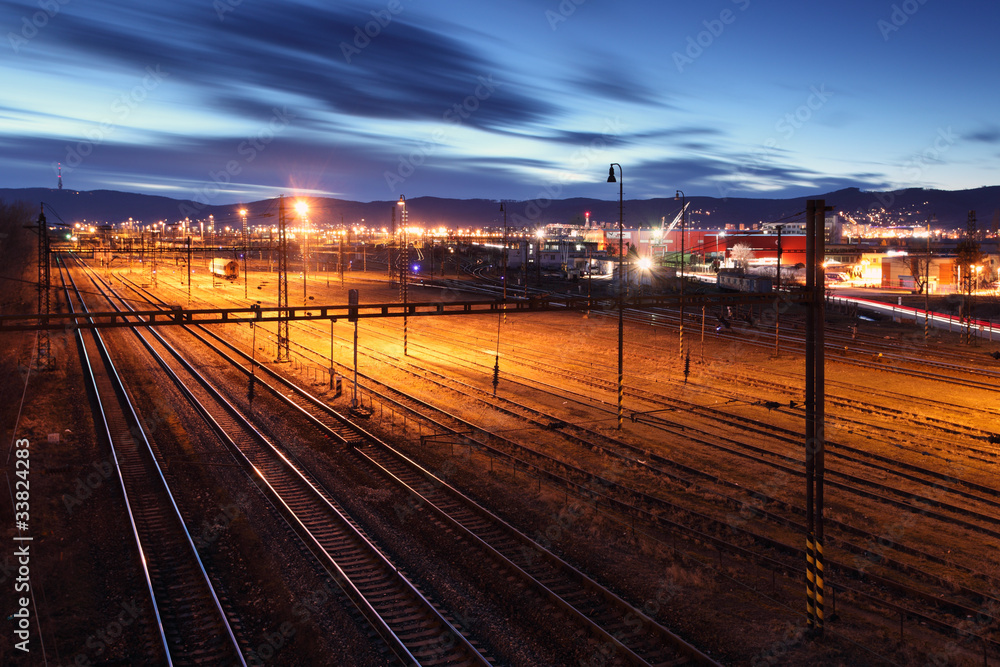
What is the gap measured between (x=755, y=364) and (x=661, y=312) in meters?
19.4

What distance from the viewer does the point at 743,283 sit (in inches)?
2211

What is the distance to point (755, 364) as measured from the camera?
1184 inches

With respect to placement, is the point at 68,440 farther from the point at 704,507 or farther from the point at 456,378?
the point at 704,507

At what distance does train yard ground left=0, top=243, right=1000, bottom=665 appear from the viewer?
373 inches

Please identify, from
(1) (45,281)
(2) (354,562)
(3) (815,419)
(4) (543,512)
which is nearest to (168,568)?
(2) (354,562)

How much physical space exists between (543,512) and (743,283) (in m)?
47.3

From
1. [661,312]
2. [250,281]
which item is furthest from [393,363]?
[250,281]

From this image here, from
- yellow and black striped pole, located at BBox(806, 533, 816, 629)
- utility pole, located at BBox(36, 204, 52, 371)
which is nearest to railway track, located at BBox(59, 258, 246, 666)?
yellow and black striped pole, located at BBox(806, 533, 816, 629)

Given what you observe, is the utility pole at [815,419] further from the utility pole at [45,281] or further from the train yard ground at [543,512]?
the utility pole at [45,281]

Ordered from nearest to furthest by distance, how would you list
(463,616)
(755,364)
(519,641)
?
(519,641)
(463,616)
(755,364)

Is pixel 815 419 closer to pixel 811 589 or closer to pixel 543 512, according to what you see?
pixel 811 589

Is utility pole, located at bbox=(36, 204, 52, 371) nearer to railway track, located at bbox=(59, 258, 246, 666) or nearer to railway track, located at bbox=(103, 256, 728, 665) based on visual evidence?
railway track, located at bbox=(59, 258, 246, 666)

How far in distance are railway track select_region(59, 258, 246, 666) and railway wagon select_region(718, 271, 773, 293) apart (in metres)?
43.0

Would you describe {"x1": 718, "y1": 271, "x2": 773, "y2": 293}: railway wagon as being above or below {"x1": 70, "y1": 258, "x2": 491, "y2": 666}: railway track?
above
